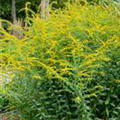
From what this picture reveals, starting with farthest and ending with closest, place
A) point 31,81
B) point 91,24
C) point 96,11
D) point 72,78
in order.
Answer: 1. point 96,11
2. point 91,24
3. point 31,81
4. point 72,78

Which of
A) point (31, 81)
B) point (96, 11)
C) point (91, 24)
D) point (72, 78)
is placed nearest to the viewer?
point (72, 78)

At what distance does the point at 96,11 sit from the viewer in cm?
293

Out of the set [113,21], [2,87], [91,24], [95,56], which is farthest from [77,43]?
[2,87]

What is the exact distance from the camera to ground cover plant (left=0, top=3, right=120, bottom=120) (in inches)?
90.7

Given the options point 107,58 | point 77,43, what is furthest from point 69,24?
point 107,58

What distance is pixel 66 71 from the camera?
226cm

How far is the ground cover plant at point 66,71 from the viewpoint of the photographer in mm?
2305

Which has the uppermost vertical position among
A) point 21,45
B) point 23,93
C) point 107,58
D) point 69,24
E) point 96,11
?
point 96,11

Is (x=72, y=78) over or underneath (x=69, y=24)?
underneath

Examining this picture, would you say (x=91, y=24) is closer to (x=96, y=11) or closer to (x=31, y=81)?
(x=96, y=11)

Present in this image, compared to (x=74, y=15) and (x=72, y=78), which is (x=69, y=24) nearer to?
(x=74, y=15)

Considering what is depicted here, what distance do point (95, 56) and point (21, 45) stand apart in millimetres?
638

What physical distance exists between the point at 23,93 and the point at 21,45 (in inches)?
16.1

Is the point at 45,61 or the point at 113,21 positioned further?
the point at 113,21
